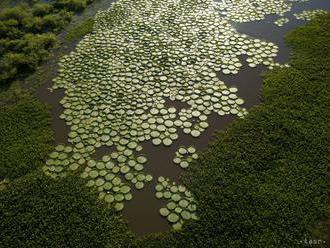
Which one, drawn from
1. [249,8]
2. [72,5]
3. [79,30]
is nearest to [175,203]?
[79,30]

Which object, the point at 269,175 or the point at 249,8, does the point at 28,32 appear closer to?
the point at 249,8

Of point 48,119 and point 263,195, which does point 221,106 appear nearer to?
point 263,195

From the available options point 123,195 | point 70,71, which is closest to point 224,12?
point 70,71

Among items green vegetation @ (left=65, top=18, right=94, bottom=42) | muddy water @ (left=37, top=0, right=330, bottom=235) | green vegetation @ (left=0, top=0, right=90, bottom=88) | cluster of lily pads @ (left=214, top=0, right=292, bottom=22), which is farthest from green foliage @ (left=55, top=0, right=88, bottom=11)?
cluster of lily pads @ (left=214, top=0, right=292, bottom=22)

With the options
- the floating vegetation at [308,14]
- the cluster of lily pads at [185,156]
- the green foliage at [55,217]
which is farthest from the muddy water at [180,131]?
the green foliage at [55,217]

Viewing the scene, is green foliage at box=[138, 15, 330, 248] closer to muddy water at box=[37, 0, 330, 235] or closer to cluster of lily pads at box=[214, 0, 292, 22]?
muddy water at box=[37, 0, 330, 235]

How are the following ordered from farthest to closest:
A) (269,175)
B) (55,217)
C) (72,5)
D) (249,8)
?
(72,5), (249,8), (269,175), (55,217)
